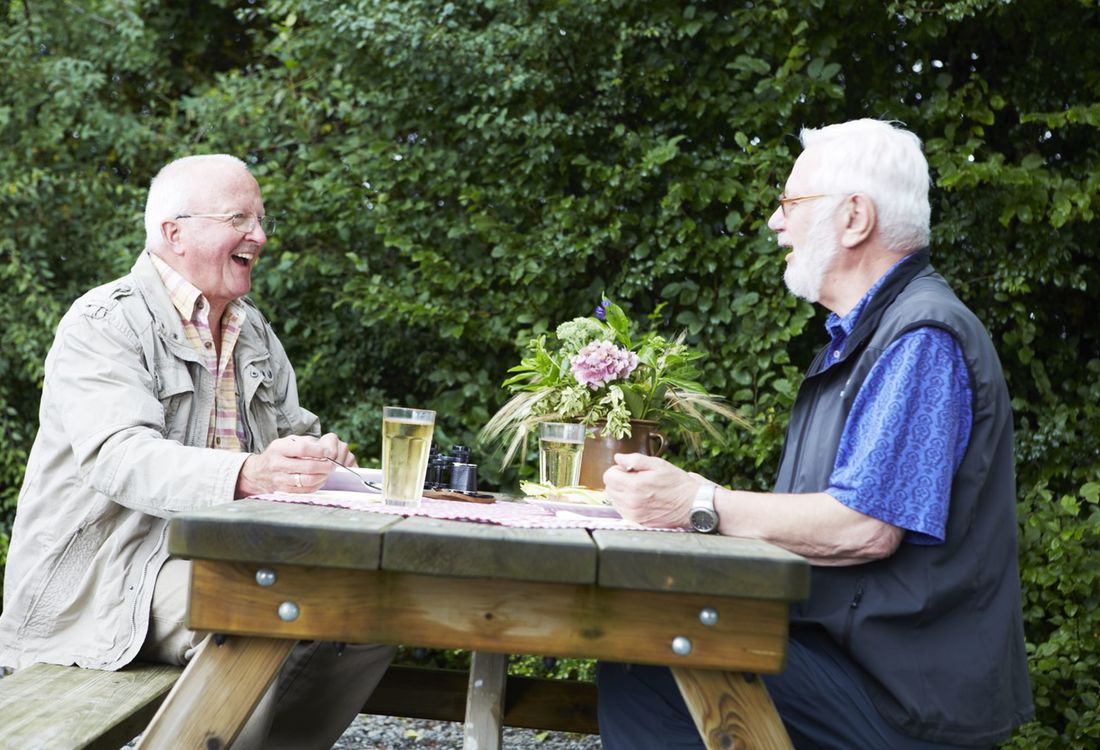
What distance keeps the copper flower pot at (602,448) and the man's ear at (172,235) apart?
3.75 ft

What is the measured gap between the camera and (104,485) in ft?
7.84

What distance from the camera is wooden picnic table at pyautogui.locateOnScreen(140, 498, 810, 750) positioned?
156 centimetres

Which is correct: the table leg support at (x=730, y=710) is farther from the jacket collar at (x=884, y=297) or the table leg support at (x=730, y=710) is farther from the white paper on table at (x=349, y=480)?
the white paper on table at (x=349, y=480)

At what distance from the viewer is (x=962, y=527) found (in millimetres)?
1982

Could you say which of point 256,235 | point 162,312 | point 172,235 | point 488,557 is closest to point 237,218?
point 256,235

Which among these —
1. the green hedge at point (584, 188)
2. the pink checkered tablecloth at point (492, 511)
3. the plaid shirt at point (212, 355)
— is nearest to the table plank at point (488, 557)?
the pink checkered tablecloth at point (492, 511)

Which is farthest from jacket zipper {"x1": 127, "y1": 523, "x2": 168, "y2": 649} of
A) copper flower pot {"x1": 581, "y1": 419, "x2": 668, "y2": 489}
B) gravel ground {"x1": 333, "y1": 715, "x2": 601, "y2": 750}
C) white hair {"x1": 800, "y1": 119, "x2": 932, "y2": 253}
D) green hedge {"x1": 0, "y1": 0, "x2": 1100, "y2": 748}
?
green hedge {"x1": 0, "y1": 0, "x2": 1100, "y2": 748}

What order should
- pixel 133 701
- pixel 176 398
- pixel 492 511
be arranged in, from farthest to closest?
pixel 176 398 < pixel 133 701 < pixel 492 511

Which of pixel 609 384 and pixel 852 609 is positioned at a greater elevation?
pixel 609 384

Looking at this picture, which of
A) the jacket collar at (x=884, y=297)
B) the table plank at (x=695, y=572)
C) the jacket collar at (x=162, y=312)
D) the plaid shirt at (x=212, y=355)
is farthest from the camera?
the plaid shirt at (x=212, y=355)

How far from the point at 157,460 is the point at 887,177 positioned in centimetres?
151

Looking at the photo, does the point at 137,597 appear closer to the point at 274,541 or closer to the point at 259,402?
the point at 259,402

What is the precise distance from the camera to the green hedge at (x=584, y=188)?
4492 millimetres

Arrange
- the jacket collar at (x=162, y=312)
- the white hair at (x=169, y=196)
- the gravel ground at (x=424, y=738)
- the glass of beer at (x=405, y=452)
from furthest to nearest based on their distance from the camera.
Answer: the gravel ground at (x=424, y=738)
the white hair at (x=169, y=196)
the jacket collar at (x=162, y=312)
the glass of beer at (x=405, y=452)
